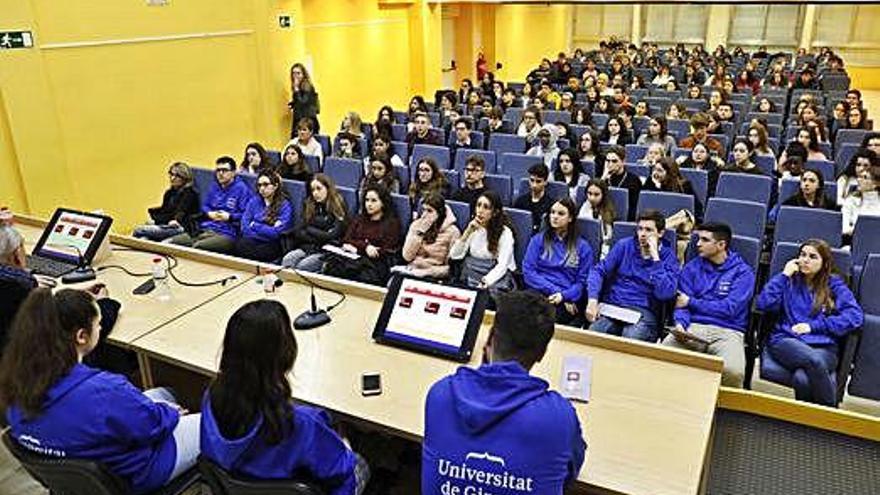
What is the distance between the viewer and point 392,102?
39.7ft

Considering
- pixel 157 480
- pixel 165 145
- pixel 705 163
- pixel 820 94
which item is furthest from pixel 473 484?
pixel 820 94

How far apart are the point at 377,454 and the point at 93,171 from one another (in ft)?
16.1

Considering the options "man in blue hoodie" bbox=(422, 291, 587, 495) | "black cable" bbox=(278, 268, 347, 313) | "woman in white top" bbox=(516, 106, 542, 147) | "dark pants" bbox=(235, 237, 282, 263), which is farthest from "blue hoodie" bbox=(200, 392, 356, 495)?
"woman in white top" bbox=(516, 106, 542, 147)

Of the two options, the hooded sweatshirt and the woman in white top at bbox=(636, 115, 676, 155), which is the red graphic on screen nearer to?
the hooded sweatshirt

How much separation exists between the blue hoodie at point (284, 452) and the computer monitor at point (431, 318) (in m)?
0.85

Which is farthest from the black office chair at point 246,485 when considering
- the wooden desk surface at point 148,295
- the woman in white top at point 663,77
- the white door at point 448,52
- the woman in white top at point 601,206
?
the white door at point 448,52

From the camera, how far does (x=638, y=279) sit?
3.82 m

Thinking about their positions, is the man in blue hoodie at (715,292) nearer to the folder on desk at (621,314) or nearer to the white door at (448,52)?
the folder on desk at (621,314)

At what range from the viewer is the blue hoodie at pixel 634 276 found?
147 inches

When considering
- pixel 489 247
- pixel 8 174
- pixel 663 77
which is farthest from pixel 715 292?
pixel 663 77

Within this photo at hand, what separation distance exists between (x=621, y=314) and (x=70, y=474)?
269cm

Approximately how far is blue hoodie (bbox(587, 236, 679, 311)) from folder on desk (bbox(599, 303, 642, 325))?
106 mm

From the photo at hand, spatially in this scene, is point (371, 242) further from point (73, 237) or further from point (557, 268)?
point (73, 237)

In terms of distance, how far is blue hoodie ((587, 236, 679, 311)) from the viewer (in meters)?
3.73
